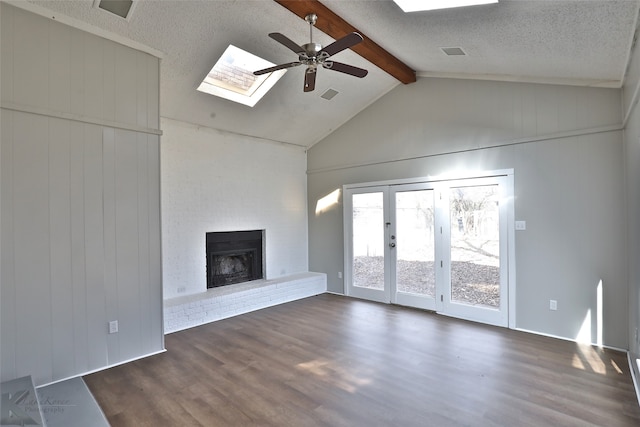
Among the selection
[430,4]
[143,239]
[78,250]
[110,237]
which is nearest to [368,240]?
[143,239]

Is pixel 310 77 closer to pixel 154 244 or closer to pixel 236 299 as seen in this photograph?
pixel 154 244

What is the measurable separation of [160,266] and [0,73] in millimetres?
2131

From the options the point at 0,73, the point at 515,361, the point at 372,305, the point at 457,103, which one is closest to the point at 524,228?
the point at 515,361

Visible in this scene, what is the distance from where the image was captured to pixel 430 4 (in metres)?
2.97

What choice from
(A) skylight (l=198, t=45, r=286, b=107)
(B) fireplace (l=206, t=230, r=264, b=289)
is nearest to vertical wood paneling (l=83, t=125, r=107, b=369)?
(A) skylight (l=198, t=45, r=286, b=107)

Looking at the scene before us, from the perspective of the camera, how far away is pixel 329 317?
4.73 meters

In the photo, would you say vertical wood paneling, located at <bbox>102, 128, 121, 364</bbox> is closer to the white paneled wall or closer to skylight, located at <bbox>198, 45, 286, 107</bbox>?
the white paneled wall

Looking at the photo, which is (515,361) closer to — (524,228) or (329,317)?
(524,228)

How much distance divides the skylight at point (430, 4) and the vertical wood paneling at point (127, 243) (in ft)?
9.76

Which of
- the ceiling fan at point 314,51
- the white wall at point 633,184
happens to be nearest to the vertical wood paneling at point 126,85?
the ceiling fan at point 314,51

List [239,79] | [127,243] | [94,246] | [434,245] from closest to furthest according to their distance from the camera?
1. [94,246]
2. [127,243]
3. [239,79]
4. [434,245]

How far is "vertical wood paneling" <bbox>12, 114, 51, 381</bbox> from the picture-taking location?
2.78 m

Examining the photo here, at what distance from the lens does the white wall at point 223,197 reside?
4.71m

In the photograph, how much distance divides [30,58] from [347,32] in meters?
3.02
